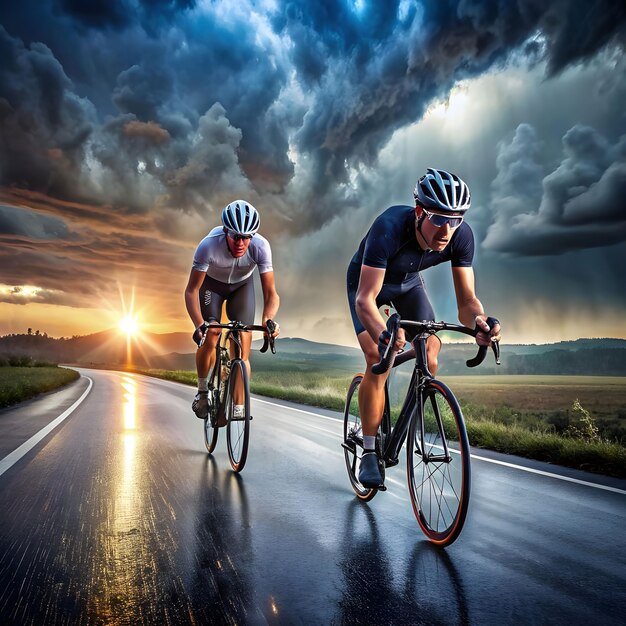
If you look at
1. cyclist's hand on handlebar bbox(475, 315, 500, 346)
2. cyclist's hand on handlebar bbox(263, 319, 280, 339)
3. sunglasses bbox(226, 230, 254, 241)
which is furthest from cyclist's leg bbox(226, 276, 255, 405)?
cyclist's hand on handlebar bbox(475, 315, 500, 346)

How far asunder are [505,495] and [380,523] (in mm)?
1457

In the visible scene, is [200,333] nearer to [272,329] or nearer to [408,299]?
[272,329]

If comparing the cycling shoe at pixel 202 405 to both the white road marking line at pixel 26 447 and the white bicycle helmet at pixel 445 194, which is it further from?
the white bicycle helmet at pixel 445 194

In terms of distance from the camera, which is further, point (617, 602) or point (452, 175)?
point (452, 175)

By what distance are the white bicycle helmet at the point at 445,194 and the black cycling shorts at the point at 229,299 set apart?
3452 millimetres

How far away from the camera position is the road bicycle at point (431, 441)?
3.35 m

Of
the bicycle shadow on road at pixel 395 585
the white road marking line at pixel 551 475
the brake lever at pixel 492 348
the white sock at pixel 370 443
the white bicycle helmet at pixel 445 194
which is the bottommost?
the bicycle shadow on road at pixel 395 585

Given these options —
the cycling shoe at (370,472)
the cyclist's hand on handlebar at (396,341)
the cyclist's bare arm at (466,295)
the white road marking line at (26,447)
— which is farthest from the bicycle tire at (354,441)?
the white road marking line at (26,447)

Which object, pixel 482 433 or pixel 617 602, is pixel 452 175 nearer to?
pixel 617 602

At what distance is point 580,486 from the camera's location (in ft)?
17.1

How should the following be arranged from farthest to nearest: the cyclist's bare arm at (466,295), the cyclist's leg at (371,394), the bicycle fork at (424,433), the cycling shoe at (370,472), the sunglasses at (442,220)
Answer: the cyclist's leg at (371,394) < the cyclist's bare arm at (466,295) < the cycling shoe at (370,472) < the sunglasses at (442,220) < the bicycle fork at (424,433)

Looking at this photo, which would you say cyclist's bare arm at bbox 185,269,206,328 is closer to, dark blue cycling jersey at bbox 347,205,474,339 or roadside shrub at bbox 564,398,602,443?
dark blue cycling jersey at bbox 347,205,474,339

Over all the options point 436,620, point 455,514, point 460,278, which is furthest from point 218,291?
point 436,620

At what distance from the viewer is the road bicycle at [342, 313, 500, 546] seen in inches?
132
